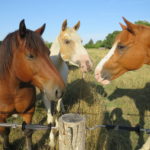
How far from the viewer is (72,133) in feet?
4.29

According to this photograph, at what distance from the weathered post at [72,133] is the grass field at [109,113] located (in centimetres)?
134

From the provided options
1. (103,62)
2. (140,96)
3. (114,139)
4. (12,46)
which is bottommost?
(114,139)

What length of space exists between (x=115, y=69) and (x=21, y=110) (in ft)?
5.24

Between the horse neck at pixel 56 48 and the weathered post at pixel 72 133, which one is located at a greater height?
the horse neck at pixel 56 48

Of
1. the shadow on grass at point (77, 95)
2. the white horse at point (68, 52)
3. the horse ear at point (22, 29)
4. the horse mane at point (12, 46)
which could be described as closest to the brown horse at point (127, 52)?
the white horse at point (68, 52)

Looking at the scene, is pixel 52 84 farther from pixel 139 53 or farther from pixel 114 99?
pixel 114 99

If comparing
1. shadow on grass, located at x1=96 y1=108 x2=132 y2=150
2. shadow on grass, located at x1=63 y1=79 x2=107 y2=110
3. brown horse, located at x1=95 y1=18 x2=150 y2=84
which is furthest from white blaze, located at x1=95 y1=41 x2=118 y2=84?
shadow on grass, located at x1=63 y1=79 x2=107 y2=110

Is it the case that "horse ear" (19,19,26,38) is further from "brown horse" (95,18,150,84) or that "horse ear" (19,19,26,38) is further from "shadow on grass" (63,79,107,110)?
"shadow on grass" (63,79,107,110)

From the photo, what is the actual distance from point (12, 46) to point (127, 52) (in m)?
1.68

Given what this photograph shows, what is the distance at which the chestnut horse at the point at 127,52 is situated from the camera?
2.48 m

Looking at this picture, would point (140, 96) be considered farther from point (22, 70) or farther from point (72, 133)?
point (72, 133)

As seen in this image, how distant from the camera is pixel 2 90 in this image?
2.14 m

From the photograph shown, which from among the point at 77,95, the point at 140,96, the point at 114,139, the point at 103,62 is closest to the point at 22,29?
the point at 103,62

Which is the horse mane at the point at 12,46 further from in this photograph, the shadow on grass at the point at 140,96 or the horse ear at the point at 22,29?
the shadow on grass at the point at 140,96
